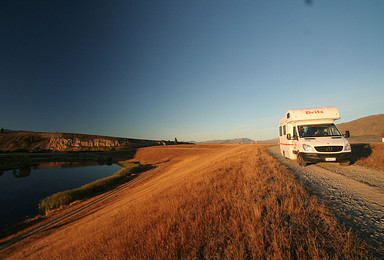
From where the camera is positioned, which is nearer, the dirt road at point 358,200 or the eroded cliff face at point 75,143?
the dirt road at point 358,200

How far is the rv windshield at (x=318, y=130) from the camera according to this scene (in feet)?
32.8

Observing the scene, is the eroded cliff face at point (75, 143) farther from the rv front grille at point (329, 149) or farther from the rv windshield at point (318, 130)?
the rv front grille at point (329, 149)

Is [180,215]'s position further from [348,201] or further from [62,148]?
[62,148]

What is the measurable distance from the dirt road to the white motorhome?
1.34m

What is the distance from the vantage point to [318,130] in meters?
10.4

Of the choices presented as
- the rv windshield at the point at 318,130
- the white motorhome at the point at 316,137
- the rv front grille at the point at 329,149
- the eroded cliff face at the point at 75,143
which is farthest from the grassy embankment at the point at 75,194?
the eroded cliff face at the point at 75,143

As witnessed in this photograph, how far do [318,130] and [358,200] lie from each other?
7.22 meters

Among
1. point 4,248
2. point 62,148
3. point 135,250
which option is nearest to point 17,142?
point 62,148

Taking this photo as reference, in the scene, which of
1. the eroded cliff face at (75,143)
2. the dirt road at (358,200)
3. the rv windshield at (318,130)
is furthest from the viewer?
the eroded cliff face at (75,143)

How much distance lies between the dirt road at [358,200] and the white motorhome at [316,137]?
1.34 meters

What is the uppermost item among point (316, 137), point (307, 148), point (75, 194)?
point (316, 137)

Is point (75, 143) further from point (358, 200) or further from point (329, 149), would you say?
point (358, 200)

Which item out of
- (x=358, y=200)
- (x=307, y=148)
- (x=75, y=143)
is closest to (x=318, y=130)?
(x=307, y=148)

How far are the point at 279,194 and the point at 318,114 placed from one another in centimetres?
906
